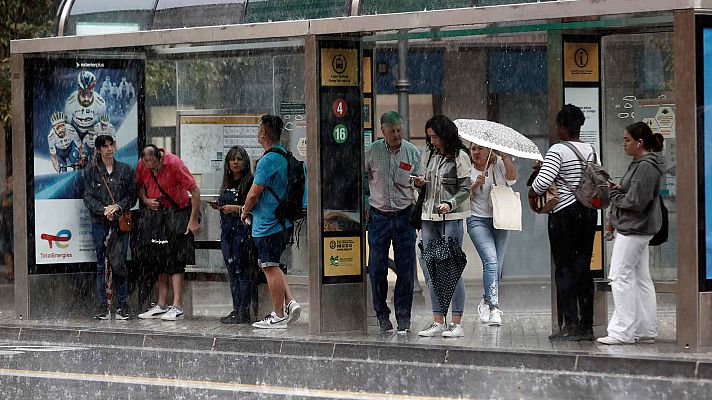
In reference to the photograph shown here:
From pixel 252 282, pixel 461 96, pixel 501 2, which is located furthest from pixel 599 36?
pixel 461 96

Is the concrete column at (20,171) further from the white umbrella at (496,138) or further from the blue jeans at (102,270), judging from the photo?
the white umbrella at (496,138)

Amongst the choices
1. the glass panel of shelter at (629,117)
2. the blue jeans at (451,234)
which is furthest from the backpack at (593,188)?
the blue jeans at (451,234)

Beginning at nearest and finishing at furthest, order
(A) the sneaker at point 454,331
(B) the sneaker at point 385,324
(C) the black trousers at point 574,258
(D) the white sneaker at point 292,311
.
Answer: (C) the black trousers at point 574,258, (A) the sneaker at point 454,331, (B) the sneaker at point 385,324, (D) the white sneaker at point 292,311

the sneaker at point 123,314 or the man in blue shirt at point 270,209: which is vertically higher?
the man in blue shirt at point 270,209

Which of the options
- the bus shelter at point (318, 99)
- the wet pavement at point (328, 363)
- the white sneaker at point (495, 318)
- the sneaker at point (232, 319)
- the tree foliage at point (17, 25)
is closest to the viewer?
the wet pavement at point (328, 363)

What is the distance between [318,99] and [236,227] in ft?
6.15

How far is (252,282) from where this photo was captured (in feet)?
46.2

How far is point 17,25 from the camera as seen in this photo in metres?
21.0

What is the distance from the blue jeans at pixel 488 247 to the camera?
13.3 metres

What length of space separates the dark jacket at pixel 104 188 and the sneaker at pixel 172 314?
1059mm

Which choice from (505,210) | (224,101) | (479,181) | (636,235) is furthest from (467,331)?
(224,101)

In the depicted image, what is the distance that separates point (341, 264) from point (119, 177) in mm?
2818

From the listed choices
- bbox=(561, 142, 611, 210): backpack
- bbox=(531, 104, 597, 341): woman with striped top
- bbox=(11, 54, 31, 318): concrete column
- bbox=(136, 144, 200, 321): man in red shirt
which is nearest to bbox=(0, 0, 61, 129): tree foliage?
bbox=(11, 54, 31, 318): concrete column

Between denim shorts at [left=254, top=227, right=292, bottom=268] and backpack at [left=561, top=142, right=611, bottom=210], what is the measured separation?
114 inches
